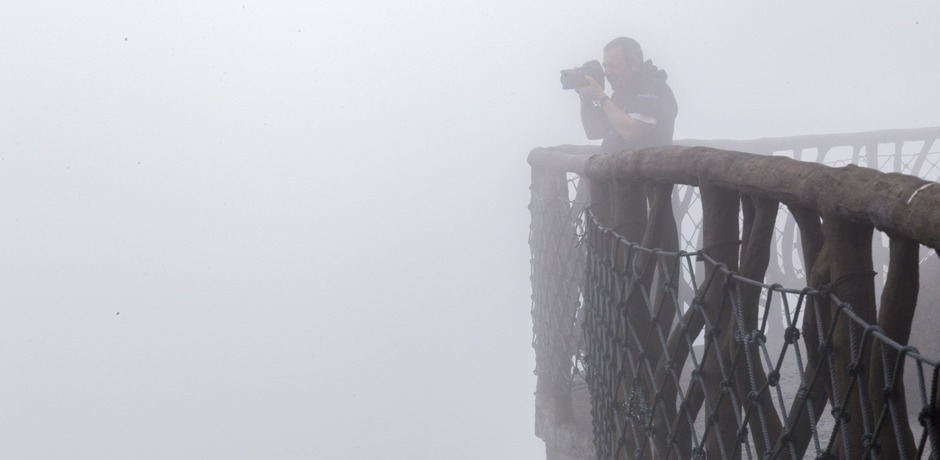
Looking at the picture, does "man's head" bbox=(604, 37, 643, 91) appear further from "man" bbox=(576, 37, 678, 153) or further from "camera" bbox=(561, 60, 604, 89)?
"camera" bbox=(561, 60, 604, 89)

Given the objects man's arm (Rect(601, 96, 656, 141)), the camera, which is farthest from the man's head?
man's arm (Rect(601, 96, 656, 141))

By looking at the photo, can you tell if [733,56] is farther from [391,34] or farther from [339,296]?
[391,34]

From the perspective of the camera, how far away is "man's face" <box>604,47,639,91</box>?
4.95m

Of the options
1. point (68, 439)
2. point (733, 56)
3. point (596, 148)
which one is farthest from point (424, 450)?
point (596, 148)

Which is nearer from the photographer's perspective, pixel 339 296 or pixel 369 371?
pixel 369 371

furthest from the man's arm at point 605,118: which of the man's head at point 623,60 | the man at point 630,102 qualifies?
the man's head at point 623,60

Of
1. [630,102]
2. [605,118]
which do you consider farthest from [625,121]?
[605,118]

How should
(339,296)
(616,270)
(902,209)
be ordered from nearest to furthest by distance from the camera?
(902,209) → (616,270) → (339,296)

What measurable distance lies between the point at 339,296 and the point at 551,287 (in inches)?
4637

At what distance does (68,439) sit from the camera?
104 m

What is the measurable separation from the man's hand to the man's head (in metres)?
0.08

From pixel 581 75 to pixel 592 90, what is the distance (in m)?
0.11

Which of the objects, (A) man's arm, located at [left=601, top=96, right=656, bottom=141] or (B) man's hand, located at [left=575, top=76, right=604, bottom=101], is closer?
(A) man's arm, located at [left=601, top=96, right=656, bottom=141]

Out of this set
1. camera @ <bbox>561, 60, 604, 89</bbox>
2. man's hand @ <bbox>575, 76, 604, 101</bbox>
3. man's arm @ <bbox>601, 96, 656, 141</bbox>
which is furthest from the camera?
camera @ <bbox>561, 60, 604, 89</bbox>
